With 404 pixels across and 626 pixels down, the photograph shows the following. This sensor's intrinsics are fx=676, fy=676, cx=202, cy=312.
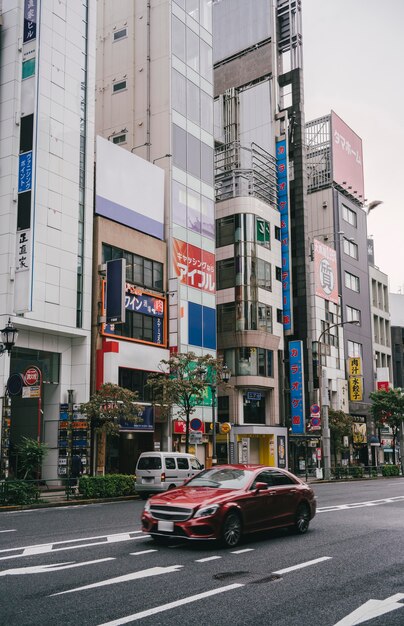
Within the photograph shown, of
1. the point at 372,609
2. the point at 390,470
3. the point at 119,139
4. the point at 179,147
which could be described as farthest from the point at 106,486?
the point at 390,470

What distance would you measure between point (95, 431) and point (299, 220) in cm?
3226

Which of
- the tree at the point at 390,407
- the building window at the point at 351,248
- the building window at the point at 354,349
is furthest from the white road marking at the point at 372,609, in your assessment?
the building window at the point at 351,248

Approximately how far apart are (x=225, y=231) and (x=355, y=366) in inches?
847

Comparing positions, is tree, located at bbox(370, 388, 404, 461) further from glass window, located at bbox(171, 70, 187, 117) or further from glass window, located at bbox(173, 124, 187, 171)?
glass window, located at bbox(171, 70, 187, 117)

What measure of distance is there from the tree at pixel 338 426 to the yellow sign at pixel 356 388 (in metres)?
8.62

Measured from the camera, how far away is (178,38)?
46.0 metres

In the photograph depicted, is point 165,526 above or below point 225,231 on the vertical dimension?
below

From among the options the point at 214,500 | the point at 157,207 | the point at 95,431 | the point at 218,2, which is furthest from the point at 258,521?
the point at 218,2

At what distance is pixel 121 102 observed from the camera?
4675 cm

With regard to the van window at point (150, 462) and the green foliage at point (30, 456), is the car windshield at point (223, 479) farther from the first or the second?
the van window at point (150, 462)

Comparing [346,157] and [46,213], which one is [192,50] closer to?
[46,213]

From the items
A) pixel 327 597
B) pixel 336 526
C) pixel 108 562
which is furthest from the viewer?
pixel 336 526

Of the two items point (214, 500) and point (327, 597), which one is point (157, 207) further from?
point (327, 597)

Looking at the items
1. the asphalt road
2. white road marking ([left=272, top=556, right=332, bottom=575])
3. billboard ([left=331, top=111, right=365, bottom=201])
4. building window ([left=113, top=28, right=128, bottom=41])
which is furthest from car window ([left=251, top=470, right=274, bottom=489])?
billboard ([left=331, top=111, right=365, bottom=201])
